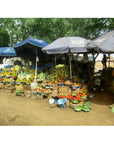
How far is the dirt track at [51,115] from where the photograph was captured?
3422mm

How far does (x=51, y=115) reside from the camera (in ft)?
13.0

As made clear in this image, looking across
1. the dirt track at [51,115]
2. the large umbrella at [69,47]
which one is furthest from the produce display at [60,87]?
the large umbrella at [69,47]

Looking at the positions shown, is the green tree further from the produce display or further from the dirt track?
the dirt track

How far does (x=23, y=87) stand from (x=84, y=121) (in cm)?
396

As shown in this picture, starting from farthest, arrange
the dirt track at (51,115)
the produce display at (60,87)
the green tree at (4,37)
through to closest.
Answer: the green tree at (4,37) < the produce display at (60,87) < the dirt track at (51,115)

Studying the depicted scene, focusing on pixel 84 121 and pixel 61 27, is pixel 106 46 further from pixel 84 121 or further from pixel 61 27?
pixel 61 27

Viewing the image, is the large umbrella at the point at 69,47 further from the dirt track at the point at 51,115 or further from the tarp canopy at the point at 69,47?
the dirt track at the point at 51,115

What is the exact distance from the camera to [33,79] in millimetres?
6418

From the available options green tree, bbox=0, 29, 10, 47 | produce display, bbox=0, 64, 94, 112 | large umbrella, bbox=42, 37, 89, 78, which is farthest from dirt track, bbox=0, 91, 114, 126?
green tree, bbox=0, 29, 10, 47

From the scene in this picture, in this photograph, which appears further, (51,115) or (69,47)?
(69,47)

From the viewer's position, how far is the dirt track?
3.42 meters

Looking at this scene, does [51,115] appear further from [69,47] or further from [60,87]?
[69,47]

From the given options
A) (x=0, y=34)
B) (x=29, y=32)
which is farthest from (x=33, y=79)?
(x=0, y=34)

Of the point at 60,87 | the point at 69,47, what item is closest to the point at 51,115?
the point at 60,87
